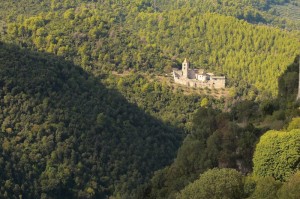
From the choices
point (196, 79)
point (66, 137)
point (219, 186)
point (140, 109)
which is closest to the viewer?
point (219, 186)

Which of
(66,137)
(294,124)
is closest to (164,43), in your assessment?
(66,137)

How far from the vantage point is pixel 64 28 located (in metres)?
63.1

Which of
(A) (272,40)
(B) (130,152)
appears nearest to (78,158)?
(B) (130,152)

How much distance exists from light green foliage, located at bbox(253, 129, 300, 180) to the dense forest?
0.05 meters

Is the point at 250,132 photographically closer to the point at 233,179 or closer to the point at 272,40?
the point at 233,179

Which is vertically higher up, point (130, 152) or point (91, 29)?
point (91, 29)

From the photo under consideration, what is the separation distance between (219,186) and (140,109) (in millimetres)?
29969

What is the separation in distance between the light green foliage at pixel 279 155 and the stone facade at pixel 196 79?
123 feet

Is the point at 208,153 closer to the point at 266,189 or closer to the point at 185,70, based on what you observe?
the point at 266,189

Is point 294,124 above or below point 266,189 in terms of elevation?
above

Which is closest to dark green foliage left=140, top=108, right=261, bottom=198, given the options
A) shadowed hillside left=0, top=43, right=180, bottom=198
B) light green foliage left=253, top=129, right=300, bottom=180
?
light green foliage left=253, top=129, right=300, bottom=180

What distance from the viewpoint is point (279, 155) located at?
79.0 feet

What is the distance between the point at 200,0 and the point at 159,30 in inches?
1233

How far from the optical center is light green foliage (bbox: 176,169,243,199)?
22.9 metres
